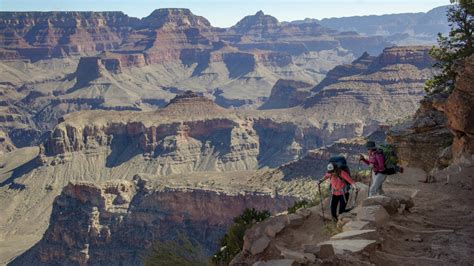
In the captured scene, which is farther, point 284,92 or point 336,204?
point 284,92

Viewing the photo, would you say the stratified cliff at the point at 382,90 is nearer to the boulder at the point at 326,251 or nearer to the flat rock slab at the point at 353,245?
the flat rock slab at the point at 353,245

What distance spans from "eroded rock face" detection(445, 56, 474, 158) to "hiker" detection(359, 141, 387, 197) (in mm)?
6188

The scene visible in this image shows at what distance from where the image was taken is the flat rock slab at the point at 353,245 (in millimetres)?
12062

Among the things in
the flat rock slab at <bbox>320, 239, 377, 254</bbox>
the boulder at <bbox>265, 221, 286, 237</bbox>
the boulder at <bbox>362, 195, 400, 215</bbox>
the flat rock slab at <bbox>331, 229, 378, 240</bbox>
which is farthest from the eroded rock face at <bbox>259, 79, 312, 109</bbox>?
the flat rock slab at <bbox>320, 239, 377, 254</bbox>

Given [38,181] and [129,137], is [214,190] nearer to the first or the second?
[38,181]

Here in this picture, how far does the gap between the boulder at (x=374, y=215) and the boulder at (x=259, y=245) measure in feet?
8.15

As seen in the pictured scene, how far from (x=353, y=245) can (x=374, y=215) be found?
2343 mm

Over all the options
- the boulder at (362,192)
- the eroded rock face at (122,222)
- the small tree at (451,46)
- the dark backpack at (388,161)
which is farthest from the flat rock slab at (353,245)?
the eroded rock face at (122,222)

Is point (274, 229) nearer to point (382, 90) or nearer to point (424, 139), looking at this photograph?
point (424, 139)

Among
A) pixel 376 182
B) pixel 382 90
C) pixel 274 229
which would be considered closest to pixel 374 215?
pixel 274 229

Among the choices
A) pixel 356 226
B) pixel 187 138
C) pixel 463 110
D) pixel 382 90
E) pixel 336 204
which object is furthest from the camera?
pixel 382 90

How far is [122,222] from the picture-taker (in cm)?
7106

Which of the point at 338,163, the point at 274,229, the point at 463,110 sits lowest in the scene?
the point at 274,229

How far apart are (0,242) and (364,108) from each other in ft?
295
